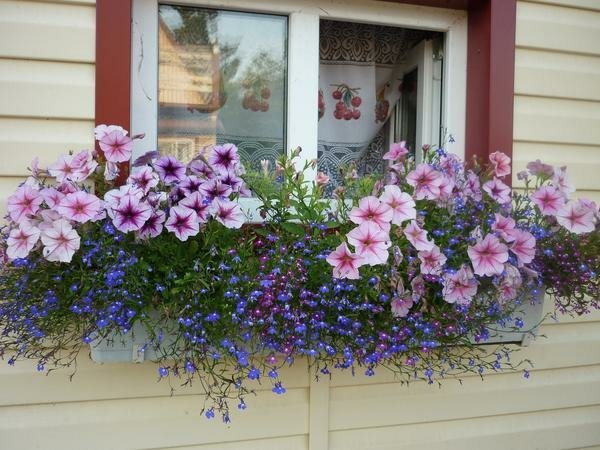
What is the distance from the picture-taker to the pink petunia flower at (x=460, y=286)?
1379 millimetres

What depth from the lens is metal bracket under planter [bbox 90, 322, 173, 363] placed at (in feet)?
4.49

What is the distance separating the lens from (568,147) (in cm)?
197

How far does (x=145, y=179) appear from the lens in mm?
1360

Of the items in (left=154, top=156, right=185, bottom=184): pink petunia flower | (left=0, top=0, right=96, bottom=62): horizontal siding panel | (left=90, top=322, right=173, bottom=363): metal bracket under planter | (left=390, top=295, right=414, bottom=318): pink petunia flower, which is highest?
(left=0, top=0, right=96, bottom=62): horizontal siding panel

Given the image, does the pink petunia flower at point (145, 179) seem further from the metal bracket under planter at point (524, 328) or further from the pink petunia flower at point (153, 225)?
the metal bracket under planter at point (524, 328)

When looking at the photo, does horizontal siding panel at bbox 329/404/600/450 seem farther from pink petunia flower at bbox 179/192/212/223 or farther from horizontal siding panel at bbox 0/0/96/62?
horizontal siding panel at bbox 0/0/96/62

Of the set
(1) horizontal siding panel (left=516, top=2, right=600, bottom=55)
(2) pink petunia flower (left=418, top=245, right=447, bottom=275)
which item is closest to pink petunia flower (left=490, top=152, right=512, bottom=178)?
(2) pink petunia flower (left=418, top=245, right=447, bottom=275)

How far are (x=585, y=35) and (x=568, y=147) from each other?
0.45 m

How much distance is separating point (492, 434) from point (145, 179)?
1620 millimetres

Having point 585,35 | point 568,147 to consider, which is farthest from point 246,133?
point 585,35

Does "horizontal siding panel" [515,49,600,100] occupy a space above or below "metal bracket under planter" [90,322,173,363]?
above

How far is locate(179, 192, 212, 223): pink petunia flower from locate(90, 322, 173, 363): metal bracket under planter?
0.35m

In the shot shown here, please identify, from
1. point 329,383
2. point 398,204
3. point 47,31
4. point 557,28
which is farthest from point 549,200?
point 47,31

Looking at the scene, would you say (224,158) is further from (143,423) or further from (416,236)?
(143,423)
